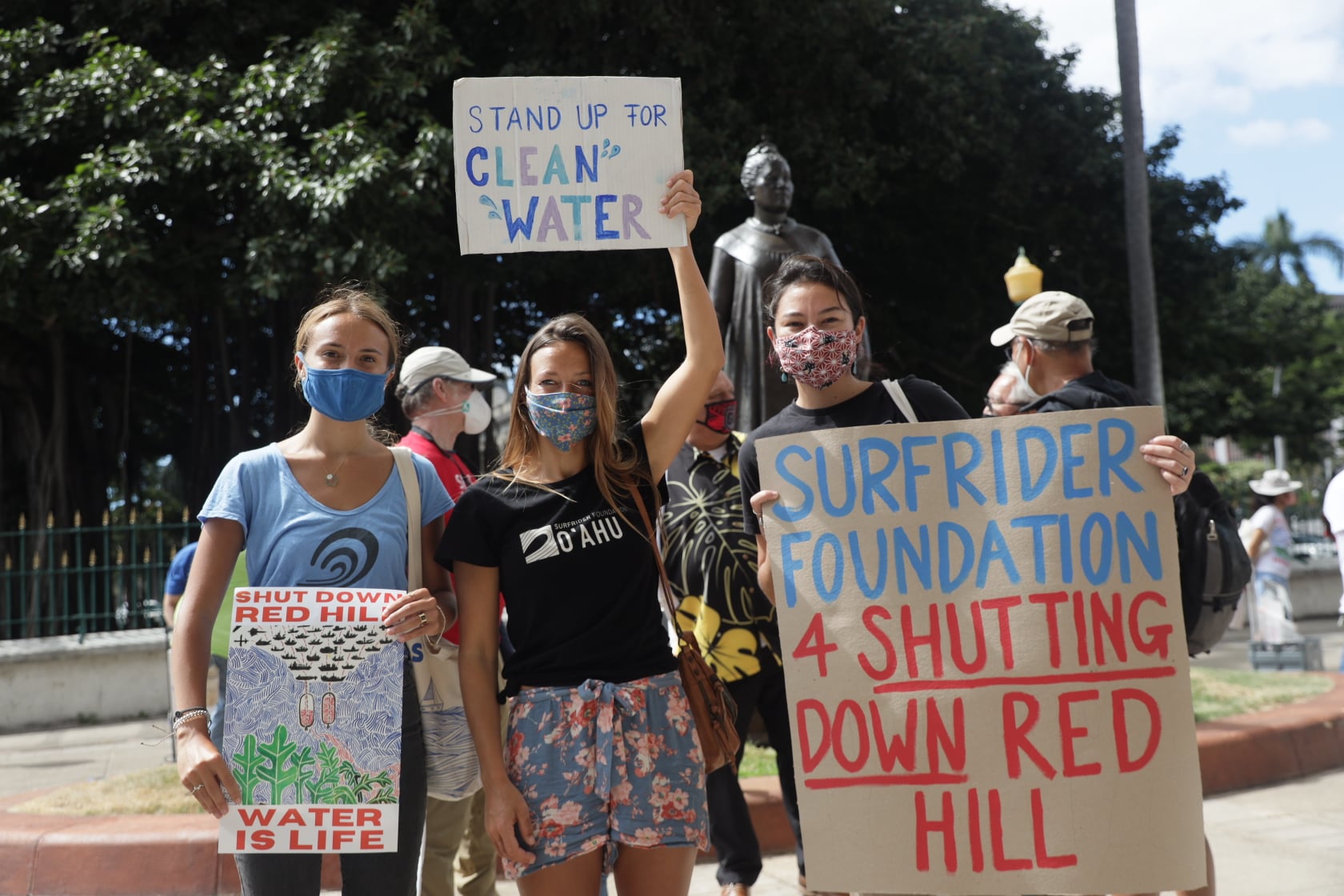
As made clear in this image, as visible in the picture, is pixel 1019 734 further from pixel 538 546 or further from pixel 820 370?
pixel 538 546

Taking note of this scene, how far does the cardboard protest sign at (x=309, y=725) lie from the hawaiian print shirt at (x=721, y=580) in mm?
1560

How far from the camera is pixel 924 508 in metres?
2.68

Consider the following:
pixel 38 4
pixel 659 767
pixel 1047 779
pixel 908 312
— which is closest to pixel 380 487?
pixel 659 767

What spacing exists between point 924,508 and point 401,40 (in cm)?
988

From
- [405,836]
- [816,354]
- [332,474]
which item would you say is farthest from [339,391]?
[816,354]

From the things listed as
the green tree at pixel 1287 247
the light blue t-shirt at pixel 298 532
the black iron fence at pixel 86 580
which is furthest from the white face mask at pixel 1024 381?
the green tree at pixel 1287 247

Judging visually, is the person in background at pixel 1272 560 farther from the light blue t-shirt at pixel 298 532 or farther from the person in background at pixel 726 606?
the light blue t-shirt at pixel 298 532

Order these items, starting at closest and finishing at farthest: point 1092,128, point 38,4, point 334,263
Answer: point 334,263, point 38,4, point 1092,128

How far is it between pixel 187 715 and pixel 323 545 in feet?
1.42

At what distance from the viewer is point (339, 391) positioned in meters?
2.68

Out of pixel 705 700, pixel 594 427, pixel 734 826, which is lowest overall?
pixel 734 826

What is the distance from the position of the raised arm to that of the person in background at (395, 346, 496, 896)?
3.43 feet

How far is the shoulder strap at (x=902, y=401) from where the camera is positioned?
9.35 ft

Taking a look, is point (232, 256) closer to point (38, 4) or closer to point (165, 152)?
point (165, 152)
